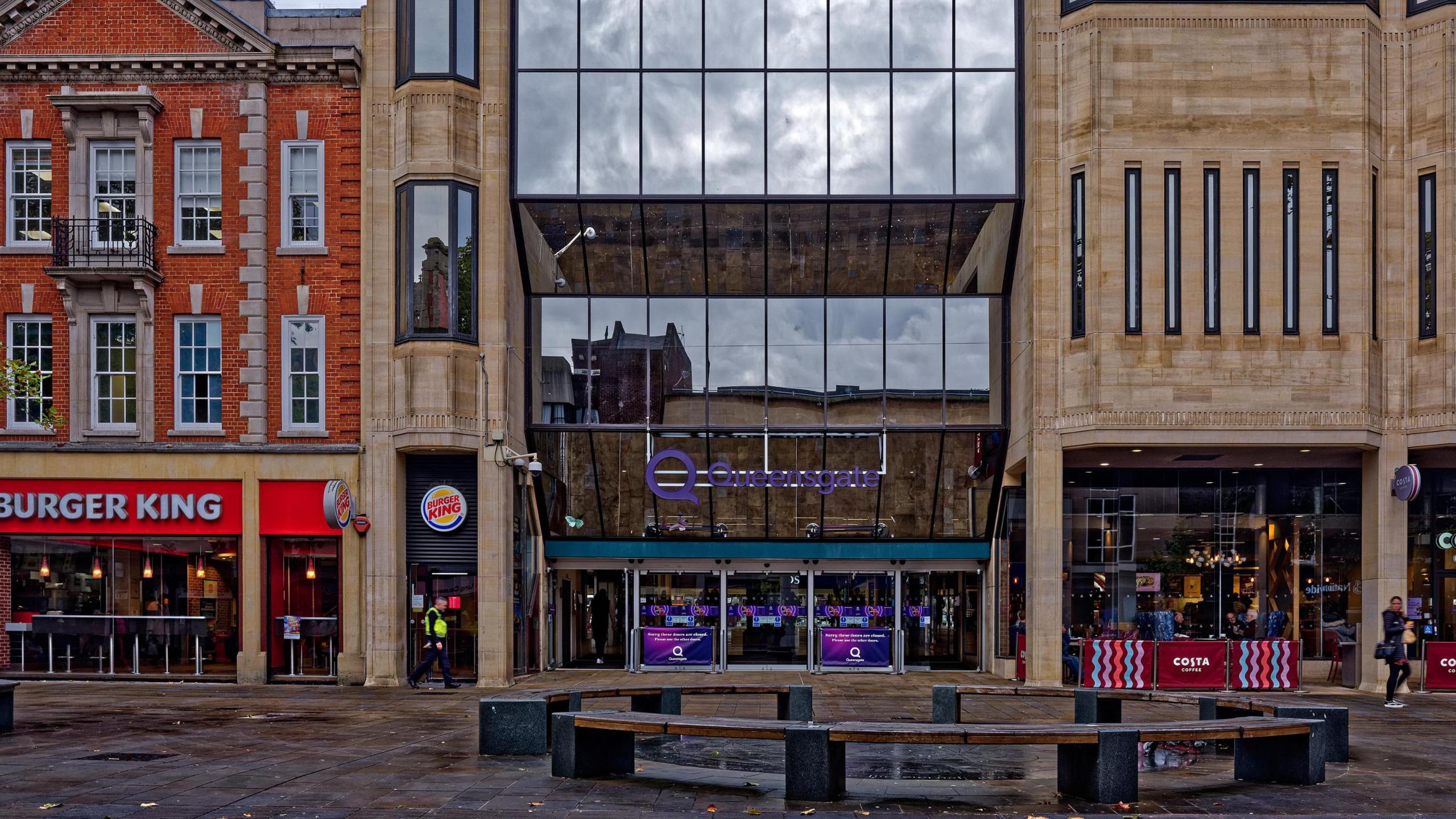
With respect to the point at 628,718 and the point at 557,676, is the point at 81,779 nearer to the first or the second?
the point at 628,718

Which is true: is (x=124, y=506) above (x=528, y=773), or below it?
above

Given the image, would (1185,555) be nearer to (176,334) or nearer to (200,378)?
(200,378)

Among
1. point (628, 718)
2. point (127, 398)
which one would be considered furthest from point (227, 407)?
point (628, 718)

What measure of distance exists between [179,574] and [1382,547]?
2366 centimetres

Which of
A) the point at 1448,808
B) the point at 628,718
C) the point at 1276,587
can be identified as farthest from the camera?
the point at 1276,587

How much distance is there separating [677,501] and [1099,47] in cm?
1277

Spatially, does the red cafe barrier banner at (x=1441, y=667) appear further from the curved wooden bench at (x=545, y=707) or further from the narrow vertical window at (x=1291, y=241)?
the curved wooden bench at (x=545, y=707)

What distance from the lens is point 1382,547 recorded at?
24.7 meters

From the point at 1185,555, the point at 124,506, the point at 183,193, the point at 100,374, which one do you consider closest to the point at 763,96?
the point at 183,193

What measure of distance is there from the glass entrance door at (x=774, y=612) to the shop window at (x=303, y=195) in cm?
1164

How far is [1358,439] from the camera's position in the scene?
24312mm

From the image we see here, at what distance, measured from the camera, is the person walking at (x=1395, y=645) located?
72.5 feet

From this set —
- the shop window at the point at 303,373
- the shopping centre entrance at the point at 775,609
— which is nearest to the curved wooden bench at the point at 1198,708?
the shopping centre entrance at the point at 775,609

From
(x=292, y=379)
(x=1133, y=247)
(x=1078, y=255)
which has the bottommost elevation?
(x=292, y=379)
